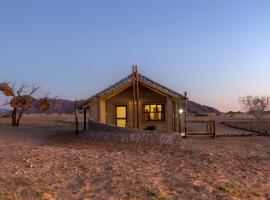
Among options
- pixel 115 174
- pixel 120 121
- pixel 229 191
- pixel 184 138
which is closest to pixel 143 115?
A: pixel 120 121

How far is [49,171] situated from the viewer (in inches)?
420

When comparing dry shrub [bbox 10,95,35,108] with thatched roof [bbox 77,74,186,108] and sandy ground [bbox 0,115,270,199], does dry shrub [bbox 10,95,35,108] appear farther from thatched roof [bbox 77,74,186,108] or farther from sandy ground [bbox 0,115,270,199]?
sandy ground [bbox 0,115,270,199]

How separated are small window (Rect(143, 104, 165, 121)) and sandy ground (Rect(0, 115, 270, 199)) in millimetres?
8180

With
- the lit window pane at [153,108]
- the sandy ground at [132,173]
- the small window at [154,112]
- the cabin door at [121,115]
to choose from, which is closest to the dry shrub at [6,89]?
the cabin door at [121,115]

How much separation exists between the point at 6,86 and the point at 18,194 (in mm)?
25360

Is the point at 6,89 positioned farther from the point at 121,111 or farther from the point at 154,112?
the point at 154,112

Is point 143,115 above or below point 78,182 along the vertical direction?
above

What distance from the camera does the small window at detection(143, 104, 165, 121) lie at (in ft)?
79.4

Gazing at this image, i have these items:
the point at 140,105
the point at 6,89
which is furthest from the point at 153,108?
the point at 6,89

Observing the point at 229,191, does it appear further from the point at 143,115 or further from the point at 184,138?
the point at 143,115

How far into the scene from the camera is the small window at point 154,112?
952 inches

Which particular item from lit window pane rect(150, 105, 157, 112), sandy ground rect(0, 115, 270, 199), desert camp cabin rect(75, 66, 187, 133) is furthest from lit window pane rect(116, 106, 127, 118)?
sandy ground rect(0, 115, 270, 199)

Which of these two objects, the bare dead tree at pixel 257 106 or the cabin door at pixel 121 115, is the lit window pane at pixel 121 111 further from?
the bare dead tree at pixel 257 106

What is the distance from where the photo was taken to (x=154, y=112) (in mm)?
24281
